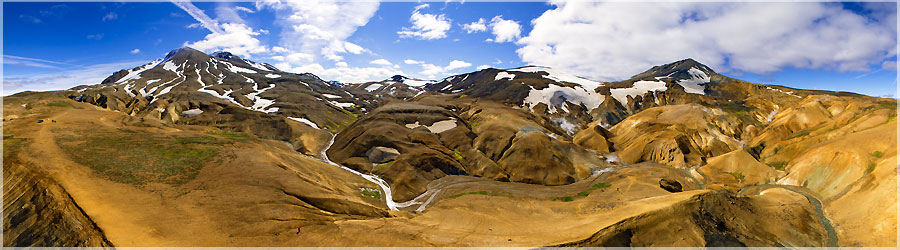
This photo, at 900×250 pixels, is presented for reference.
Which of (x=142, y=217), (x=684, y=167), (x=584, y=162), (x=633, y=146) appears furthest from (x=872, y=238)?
(x=142, y=217)

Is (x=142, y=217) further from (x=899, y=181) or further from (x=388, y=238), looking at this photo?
(x=899, y=181)

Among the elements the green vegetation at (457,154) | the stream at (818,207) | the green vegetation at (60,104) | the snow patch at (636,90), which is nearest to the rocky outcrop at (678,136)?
the stream at (818,207)

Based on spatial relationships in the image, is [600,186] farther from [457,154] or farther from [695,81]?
[695,81]

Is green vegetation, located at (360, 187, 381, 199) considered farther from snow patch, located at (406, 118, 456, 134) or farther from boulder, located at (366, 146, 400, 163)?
snow patch, located at (406, 118, 456, 134)

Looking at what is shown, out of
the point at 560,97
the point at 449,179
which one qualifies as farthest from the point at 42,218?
the point at 560,97

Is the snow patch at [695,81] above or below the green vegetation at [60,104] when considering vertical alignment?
above

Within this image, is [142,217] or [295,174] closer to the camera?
[142,217]

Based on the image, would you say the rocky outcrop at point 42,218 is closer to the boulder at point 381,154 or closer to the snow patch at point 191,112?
the boulder at point 381,154
